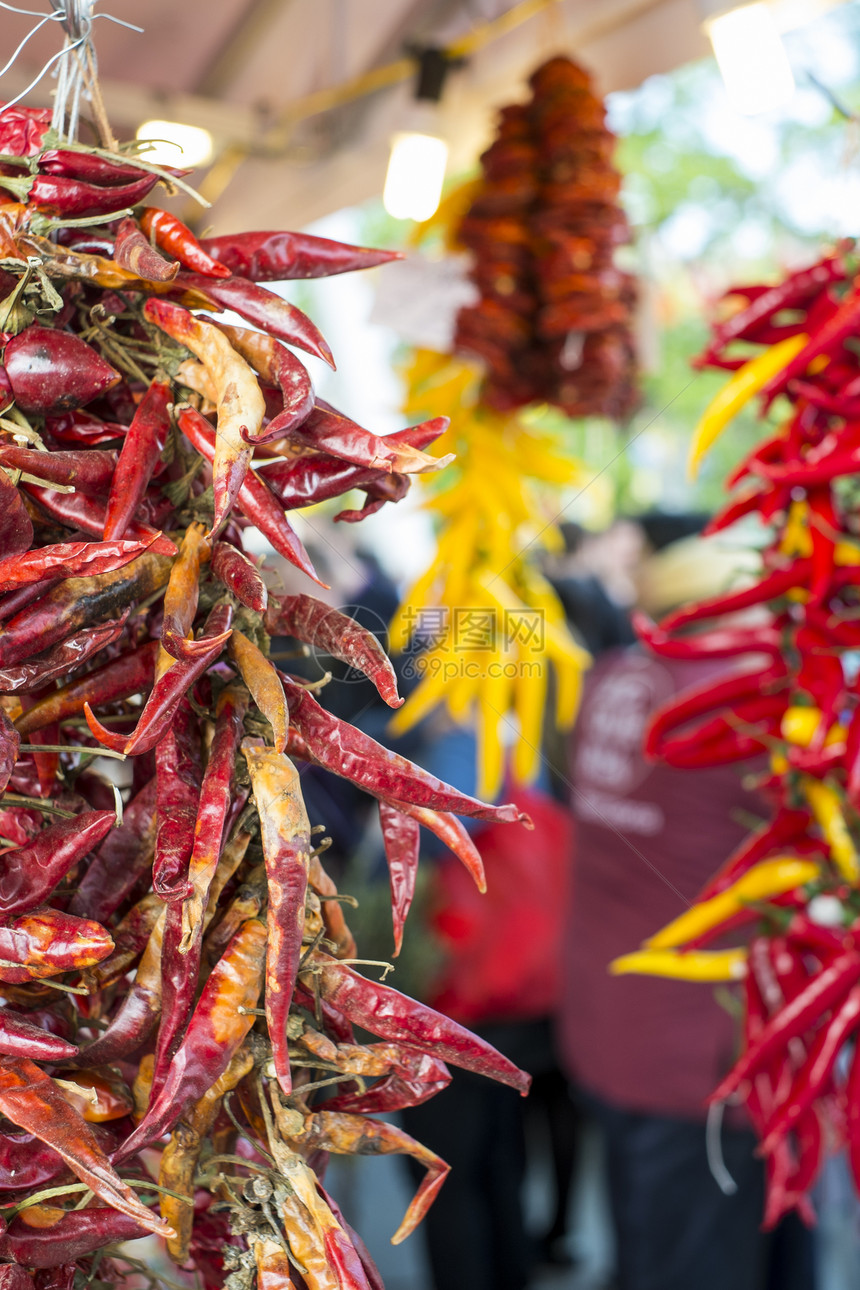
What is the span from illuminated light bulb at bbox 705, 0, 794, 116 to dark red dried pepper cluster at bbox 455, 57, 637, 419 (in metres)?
0.29

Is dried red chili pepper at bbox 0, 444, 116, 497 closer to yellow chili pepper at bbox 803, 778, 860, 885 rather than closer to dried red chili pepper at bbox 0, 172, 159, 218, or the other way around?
dried red chili pepper at bbox 0, 172, 159, 218

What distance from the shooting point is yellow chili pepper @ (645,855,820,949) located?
141 centimetres

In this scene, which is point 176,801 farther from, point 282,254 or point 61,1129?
point 282,254

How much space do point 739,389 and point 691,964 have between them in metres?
0.78

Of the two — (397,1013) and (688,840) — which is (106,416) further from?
(688,840)

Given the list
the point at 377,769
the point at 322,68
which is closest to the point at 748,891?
the point at 377,769

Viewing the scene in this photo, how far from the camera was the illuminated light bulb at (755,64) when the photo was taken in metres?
1.67

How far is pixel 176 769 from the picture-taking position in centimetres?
67

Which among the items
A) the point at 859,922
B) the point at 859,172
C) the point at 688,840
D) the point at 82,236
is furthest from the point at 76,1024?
the point at 688,840

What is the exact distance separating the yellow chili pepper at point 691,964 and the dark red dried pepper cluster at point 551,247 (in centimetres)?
102

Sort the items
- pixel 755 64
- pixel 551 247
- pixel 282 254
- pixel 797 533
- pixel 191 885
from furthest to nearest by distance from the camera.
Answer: pixel 551 247 → pixel 755 64 → pixel 797 533 → pixel 282 254 → pixel 191 885

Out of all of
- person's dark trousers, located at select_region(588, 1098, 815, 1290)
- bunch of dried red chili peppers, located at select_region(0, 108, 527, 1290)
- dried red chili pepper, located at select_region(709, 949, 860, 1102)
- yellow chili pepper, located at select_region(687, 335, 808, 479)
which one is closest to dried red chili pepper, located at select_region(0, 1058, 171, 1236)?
bunch of dried red chili peppers, located at select_region(0, 108, 527, 1290)

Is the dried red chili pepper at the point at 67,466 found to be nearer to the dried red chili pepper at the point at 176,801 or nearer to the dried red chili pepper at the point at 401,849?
the dried red chili pepper at the point at 176,801

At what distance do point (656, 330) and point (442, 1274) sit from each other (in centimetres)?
219
